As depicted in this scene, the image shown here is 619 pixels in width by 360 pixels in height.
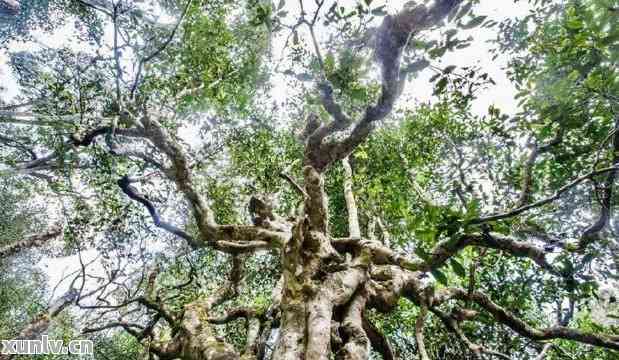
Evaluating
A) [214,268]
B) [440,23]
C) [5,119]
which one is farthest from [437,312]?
[5,119]

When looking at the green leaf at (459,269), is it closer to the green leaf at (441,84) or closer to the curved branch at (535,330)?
the green leaf at (441,84)

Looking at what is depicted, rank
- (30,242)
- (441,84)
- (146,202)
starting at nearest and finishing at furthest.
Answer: (441,84) < (146,202) < (30,242)

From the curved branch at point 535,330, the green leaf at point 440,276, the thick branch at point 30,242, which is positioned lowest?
the curved branch at point 535,330

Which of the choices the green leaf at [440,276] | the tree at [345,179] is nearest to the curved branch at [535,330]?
the tree at [345,179]

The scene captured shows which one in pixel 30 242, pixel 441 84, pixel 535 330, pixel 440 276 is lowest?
pixel 535 330

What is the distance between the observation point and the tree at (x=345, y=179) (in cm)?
365

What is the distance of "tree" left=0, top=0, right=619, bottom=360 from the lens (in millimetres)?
3648

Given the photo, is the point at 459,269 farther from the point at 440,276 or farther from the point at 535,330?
the point at 535,330

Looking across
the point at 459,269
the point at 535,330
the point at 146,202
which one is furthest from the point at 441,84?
the point at 146,202

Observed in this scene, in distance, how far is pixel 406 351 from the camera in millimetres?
8141

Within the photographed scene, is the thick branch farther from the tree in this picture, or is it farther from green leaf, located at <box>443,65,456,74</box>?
green leaf, located at <box>443,65,456,74</box>

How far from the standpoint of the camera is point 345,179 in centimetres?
791

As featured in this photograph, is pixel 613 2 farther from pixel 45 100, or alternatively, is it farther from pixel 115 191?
pixel 115 191

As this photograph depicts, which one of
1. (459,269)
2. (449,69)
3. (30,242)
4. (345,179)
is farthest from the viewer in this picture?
(30,242)
